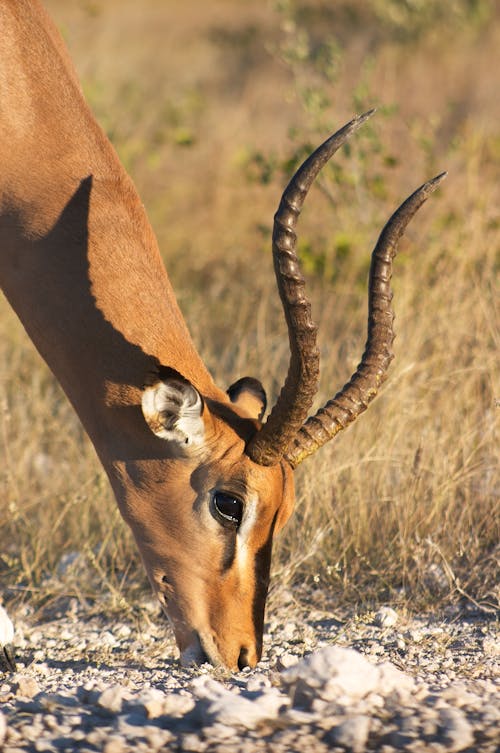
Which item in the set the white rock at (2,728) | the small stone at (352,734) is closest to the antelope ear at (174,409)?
the white rock at (2,728)

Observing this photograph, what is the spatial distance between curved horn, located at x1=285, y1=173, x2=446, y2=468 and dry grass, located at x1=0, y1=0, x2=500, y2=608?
87cm

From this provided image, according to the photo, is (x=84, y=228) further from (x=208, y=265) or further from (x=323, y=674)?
(x=208, y=265)

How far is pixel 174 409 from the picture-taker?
4.71m

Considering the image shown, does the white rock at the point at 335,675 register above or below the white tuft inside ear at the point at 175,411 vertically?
below

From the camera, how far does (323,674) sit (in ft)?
13.0

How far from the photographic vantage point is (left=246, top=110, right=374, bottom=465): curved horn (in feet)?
14.5

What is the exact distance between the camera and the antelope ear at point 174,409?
4559 millimetres

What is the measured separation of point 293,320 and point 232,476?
72cm

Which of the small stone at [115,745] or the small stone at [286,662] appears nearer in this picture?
the small stone at [115,745]

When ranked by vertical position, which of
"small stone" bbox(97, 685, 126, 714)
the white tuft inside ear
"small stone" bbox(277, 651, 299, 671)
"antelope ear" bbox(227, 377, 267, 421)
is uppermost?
"antelope ear" bbox(227, 377, 267, 421)

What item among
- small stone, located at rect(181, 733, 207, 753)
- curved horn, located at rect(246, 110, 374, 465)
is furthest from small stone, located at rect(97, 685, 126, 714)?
curved horn, located at rect(246, 110, 374, 465)

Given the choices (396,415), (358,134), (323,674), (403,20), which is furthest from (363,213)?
(403,20)

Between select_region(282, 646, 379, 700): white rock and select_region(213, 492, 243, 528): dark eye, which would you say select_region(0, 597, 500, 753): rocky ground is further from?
select_region(213, 492, 243, 528): dark eye

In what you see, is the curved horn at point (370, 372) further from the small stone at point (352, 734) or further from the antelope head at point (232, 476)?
the small stone at point (352, 734)
